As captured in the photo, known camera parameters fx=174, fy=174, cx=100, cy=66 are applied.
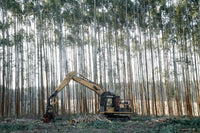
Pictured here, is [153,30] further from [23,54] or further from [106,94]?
[23,54]

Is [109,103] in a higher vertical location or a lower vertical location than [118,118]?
higher

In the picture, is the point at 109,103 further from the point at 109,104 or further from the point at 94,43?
the point at 94,43

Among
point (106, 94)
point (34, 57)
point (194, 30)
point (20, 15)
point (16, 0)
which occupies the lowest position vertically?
point (106, 94)

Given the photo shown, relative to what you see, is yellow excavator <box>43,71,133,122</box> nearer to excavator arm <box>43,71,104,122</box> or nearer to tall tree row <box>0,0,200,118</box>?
excavator arm <box>43,71,104,122</box>

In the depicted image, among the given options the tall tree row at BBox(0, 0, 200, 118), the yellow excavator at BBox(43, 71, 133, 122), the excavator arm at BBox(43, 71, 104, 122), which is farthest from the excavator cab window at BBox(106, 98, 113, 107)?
the tall tree row at BBox(0, 0, 200, 118)

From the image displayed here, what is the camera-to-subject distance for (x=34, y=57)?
1834cm

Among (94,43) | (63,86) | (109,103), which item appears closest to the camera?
(63,86)

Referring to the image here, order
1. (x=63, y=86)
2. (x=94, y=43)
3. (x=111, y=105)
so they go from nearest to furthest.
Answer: (x=63, y=86) → (x=111, y=105) → (x=94, y=43)

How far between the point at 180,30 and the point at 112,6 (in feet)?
21.7

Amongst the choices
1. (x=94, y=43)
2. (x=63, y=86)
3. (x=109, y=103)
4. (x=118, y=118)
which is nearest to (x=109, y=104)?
(x=109, y=103)

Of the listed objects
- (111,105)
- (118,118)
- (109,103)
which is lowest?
(118,118)

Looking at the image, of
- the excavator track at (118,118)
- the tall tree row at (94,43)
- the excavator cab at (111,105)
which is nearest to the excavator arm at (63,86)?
the excavator cab at (111,105)

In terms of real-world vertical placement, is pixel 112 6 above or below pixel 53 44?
above

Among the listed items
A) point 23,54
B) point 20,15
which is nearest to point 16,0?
point 20,15
